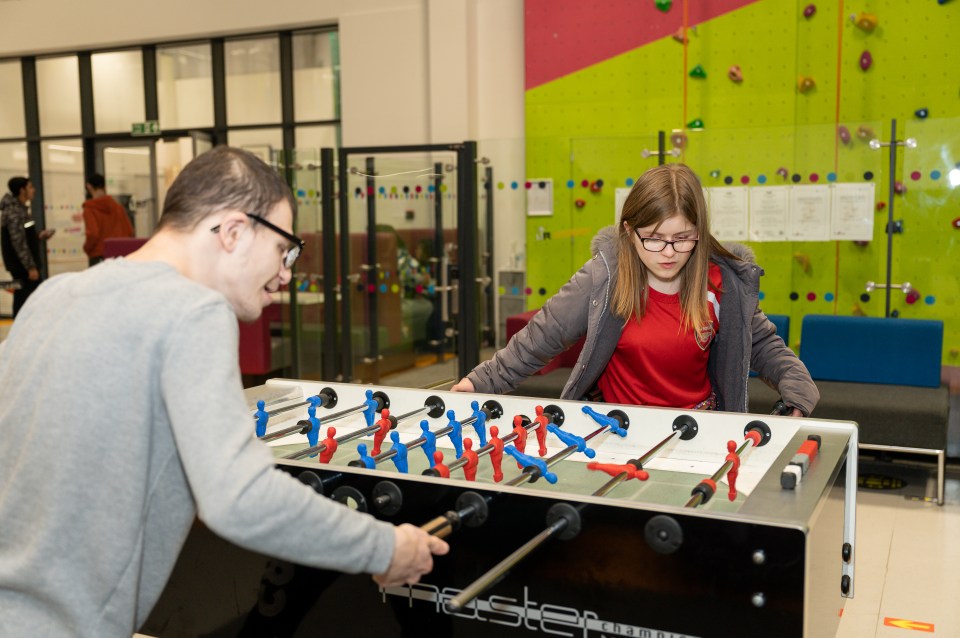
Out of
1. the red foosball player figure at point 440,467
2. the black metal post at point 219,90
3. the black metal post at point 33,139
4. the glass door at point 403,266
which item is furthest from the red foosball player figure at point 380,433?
the black metal post at point 33,139

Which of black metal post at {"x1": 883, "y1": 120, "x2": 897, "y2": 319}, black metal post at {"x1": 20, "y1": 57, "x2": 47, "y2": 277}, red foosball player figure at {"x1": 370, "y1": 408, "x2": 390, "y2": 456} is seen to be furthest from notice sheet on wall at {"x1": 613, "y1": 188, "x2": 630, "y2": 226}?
black metal post at {"x1": 20, "y1": 57, "x2": 47, "y2": 277}

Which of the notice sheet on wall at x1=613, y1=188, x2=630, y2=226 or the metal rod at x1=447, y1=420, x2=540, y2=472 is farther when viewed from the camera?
the notice sheet on wall at x1=613, y1=188, x2=630, y2=226

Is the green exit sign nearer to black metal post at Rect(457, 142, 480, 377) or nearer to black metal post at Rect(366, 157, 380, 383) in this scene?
black metal post at Rect(366, 157, 380, 383)

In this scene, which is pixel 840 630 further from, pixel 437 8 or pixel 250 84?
pixel 250 84

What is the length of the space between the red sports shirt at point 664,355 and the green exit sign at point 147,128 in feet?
28.4

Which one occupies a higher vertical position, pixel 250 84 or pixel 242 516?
pixel 250 84

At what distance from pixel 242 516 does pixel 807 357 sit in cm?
475

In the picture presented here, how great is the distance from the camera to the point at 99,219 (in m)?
8.79

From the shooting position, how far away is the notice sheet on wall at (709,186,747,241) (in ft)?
19.1

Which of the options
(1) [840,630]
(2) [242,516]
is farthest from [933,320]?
(2) [242,516]

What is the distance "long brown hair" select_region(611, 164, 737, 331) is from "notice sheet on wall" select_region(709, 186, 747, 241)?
10.2 ft

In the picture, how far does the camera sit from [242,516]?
4.36 feet

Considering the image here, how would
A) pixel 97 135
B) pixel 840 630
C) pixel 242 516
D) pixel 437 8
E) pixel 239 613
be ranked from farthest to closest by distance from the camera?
1. pixel 97 135
2. pixel 437 8
3. pixel 840 630
4. pixel 239 613
5. pixel 242 516

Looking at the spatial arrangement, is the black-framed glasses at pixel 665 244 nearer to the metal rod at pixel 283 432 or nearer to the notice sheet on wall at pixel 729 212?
the metal rod at pixel 283 432
